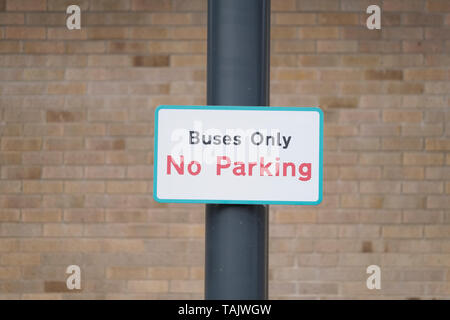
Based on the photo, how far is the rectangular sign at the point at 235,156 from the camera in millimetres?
2025

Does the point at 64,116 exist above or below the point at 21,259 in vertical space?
above

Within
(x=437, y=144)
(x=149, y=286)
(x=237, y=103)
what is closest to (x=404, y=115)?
(x=437, y=144)

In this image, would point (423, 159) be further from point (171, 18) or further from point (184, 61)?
point (171, 18)

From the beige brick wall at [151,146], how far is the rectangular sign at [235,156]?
243 cm

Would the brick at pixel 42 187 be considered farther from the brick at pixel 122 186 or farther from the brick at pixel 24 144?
the brick at pixel 122 186

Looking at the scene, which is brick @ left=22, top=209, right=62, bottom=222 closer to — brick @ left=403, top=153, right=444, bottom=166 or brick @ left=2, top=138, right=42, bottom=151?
brick @ left=2, top=138, right=42, bottom=151

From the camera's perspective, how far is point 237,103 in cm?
205

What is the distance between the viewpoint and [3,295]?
4.51 m

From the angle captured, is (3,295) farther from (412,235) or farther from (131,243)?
(412,235)

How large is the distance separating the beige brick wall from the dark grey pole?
2.40m

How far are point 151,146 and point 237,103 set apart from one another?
253cm

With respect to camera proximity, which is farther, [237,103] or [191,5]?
[191,5]

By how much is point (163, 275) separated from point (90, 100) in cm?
145

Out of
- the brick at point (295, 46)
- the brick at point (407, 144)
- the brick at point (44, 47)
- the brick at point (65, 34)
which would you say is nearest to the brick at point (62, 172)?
the brick at point (44, 47)
